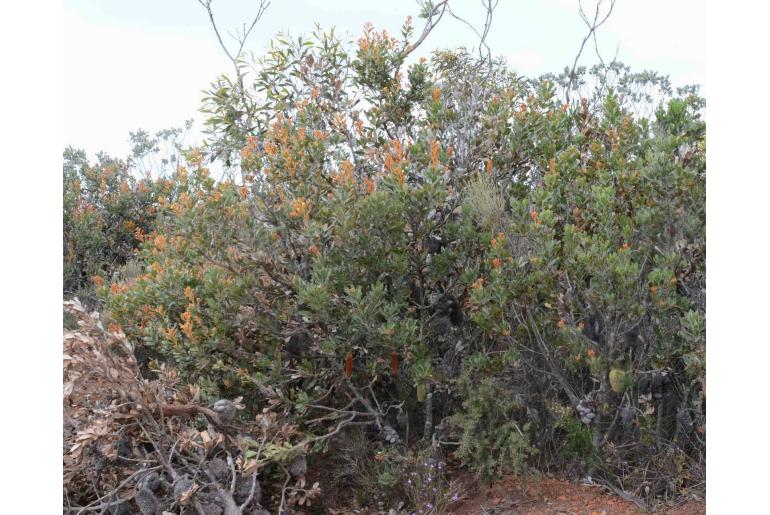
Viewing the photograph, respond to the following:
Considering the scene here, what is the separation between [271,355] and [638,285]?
2119mm

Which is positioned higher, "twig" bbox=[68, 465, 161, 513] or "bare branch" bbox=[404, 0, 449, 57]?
"bare branch" bbox=[404, 0, 449, 57]

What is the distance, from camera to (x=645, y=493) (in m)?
4.56

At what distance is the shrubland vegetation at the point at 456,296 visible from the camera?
173 inches

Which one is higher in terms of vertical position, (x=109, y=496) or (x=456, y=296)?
(x=456, y=296)

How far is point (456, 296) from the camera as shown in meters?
5.11

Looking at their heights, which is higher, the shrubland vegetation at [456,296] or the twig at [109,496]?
the shrubland vegetation at [456,296]

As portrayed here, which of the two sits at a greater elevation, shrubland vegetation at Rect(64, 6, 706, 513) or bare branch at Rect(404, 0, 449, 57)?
bare branch at Rect(404, 0, 449, 57)

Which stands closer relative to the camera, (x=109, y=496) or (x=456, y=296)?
(x=109, y=496)

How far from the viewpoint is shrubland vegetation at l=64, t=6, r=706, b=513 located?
14.4ft

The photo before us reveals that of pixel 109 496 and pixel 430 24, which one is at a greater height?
pixel 430 24

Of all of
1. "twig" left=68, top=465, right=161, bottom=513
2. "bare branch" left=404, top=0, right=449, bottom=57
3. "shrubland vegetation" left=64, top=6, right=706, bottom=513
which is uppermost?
"bare branch" left=404, top=0, right=449, bottom=57

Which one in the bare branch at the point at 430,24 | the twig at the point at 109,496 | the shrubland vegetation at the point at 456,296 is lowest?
the twig at the point at 109,496

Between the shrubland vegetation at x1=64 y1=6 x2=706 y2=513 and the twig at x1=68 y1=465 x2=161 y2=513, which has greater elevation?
the shrubland vegetation at x1=64 y1=6 x2=706 y2=513
